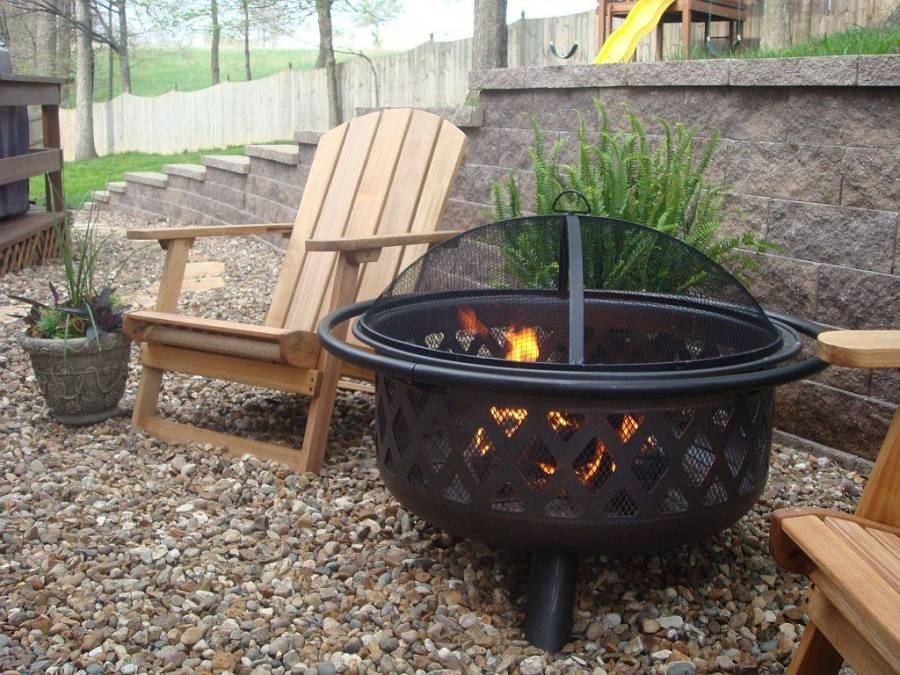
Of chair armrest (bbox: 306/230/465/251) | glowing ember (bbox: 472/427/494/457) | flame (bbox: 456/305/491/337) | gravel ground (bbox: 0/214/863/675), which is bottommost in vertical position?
gravel ground (bbox: 0/214/863/675)

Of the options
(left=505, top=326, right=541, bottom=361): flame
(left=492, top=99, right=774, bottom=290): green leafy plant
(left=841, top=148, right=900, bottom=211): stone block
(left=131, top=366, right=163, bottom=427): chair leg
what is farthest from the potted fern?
(left=841, top=148, right=900, bottom=211): stone block

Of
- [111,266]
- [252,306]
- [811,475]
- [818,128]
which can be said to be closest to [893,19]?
[818,128]

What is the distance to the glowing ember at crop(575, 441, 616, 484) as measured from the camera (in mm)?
1672

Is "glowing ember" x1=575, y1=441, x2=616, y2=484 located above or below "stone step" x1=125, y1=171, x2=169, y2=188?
below

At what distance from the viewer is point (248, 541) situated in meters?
2.23

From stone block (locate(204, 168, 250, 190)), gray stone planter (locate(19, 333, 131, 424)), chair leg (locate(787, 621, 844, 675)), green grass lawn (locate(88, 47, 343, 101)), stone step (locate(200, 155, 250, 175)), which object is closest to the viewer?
chair leg (locate(787, 621, 844, 675))

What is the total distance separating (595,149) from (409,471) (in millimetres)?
1420

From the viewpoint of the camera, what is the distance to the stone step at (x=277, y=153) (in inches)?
235

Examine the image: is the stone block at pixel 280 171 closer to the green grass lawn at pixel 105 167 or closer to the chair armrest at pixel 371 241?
the chair armrest at pixel 371 241

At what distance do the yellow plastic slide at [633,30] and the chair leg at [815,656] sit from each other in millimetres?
4626

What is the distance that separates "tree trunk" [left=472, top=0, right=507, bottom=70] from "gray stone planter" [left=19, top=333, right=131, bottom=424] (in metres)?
4.65

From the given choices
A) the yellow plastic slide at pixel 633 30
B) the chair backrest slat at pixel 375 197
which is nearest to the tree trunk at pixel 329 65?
the yellow plastic slide at pixel 633 30

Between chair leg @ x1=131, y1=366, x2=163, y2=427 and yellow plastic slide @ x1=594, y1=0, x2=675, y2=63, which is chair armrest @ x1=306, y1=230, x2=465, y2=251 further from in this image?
yellow plastic slide @ x1=594, y1=0, x2=675, y2=63

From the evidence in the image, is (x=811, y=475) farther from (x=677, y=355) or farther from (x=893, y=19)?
(x=893, y=19)
